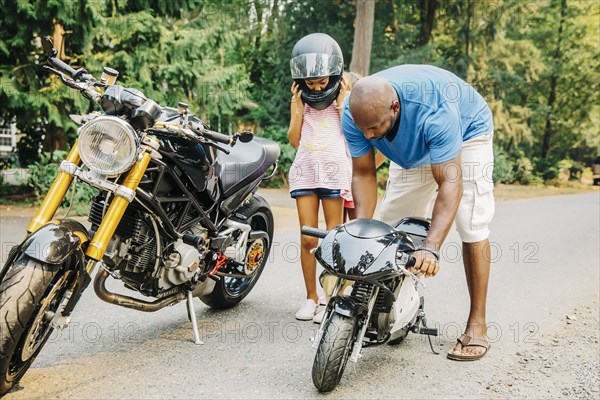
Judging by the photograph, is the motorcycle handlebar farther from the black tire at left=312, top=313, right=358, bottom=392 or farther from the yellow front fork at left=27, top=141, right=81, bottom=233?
the black tire at left=312, top=313, right=358, bottom=392

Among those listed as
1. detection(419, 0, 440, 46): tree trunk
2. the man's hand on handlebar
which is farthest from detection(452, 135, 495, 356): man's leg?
detection(419, 0, 440, 46): tree trunk

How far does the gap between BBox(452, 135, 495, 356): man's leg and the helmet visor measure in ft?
3.66

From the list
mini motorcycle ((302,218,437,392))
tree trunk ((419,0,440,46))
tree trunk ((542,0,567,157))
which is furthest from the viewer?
tree trunk ((542,0,567,157))

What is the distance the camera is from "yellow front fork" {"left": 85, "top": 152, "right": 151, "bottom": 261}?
3143 millimetres

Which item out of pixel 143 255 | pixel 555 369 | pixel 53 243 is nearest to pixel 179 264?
pixel 143 255

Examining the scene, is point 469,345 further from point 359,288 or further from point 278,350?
point 278,350

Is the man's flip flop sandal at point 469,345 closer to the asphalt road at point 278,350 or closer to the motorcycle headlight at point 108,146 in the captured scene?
Answer: the asphalt road at point 278,350

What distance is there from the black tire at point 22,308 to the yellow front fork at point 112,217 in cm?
20

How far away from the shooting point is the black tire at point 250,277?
469 centimetres

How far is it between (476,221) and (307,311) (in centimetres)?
153

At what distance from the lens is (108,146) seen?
3.14 meters

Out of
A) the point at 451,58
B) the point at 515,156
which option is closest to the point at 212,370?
the point at 451,58

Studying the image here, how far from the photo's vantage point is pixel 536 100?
29.8 meters

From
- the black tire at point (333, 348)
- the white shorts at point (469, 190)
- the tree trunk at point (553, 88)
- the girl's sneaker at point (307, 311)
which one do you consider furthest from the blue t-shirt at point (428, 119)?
the tree trunk at point (553, 88)
